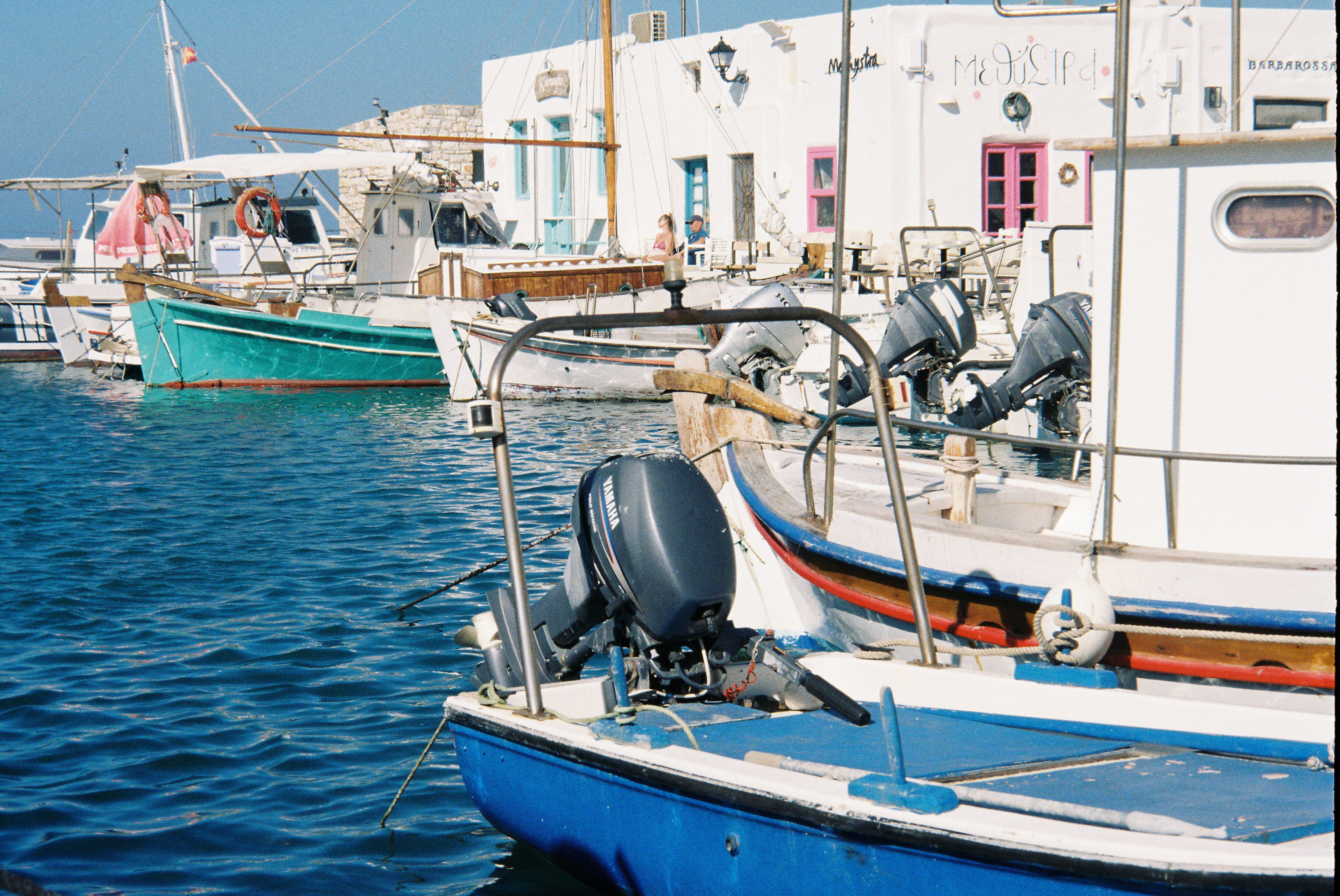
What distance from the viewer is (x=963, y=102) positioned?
22.8 m

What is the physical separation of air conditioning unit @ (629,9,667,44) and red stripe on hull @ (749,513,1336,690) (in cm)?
2306

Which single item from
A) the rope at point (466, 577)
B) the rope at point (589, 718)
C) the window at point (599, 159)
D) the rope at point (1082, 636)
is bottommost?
the rope at point (466, 577)

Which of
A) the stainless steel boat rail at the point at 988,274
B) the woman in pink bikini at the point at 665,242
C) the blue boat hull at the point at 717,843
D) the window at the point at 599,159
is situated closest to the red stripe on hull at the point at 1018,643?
the blue boat hull at the point at 717,843

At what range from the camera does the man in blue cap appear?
24.4 m

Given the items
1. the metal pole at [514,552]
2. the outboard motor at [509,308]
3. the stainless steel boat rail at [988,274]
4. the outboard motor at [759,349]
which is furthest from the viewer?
the outboard motor at [509,308]

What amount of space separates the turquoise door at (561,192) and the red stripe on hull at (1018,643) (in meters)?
23.5

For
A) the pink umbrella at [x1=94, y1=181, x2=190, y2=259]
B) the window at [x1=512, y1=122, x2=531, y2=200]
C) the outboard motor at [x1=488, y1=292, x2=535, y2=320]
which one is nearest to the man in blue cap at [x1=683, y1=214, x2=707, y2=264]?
the outboard motor at [x1=488, y1=292, x2=535, y2=320]

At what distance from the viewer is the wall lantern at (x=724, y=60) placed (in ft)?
81.0

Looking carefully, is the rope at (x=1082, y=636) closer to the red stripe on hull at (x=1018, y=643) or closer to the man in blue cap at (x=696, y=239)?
the red stripe on hull at (x=1018, y=643)

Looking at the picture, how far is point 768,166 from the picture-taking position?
2495 centimetres

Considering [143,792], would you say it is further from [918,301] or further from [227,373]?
[227,373]

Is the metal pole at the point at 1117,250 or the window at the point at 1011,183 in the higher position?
the window at the point at 1011,183

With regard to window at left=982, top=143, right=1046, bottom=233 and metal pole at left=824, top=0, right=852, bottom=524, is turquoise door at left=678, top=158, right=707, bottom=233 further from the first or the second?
metal pole at left=824, top=0, right=852, bottom=524

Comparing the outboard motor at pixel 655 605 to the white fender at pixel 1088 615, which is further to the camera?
the white fender at pixel 1088 615
